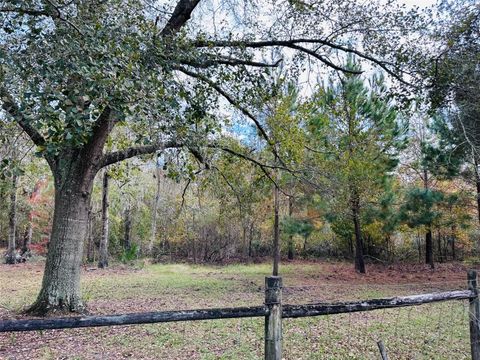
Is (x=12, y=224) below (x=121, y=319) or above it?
above

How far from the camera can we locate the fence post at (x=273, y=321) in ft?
8.11

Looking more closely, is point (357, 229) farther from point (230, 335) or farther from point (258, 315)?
point (258, 315)

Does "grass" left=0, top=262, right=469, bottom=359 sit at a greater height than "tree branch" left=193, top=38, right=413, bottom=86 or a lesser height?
lesser

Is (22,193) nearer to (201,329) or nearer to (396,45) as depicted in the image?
(201,329)

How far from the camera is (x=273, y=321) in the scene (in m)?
2.51

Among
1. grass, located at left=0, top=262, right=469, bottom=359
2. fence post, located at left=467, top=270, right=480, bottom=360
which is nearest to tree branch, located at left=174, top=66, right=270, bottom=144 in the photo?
grass, located at left=0, top=262, right=469, bottom=359

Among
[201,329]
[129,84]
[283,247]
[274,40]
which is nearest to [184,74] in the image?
[274,40]

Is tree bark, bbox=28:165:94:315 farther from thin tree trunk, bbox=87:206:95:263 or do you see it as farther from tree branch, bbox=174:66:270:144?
thin tree trunk, bbox=87:206:95:263

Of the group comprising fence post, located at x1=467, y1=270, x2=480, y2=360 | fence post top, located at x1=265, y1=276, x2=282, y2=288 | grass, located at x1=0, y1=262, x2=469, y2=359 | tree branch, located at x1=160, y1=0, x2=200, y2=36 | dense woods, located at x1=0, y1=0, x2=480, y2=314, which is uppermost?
tree branch, located at x1=160, y1=0, x2=200, y2=36

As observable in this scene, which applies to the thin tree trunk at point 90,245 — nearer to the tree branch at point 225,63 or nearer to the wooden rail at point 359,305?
the tree branch at point 225,63

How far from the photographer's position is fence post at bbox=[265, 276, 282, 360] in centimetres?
247

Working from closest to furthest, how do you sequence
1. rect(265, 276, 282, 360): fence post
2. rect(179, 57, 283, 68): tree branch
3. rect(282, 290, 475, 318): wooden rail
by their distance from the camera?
rect(265, 276, 282, 360): fence post, rect(282, 290, 475, 318): wooden rail, rect(179, 57, 283, 68): tree branch

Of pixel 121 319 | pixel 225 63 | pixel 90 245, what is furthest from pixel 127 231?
pixel 121 319

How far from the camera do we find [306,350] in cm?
459
